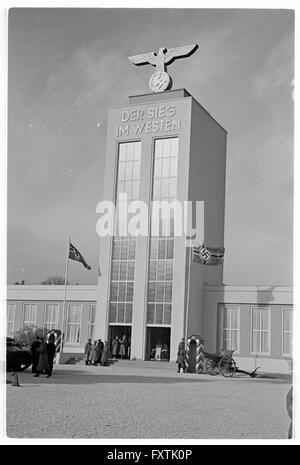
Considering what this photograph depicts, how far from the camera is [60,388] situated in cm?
1044

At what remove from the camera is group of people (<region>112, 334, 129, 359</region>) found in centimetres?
2114

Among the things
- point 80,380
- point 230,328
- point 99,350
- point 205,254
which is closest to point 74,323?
point 99,350

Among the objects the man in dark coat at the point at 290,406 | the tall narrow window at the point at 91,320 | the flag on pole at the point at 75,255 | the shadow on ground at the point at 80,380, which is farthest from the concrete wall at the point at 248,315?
the man in dark coat at the point at 290,406

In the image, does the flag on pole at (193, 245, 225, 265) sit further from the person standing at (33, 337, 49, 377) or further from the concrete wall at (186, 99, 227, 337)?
the person standing at (33, 337, 49, 377)

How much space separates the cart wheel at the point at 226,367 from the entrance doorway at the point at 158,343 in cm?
524

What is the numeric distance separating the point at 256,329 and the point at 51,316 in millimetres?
8248

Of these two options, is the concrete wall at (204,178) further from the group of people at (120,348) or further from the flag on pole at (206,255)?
the flag on pole at (206,255)

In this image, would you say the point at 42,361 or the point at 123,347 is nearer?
the point at 42,361

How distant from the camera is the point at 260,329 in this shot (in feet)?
67.5

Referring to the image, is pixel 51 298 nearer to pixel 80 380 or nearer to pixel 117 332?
pixel 117 332

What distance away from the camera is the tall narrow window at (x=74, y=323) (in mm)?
22828

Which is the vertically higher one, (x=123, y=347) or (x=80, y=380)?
(x=80, y=380)
